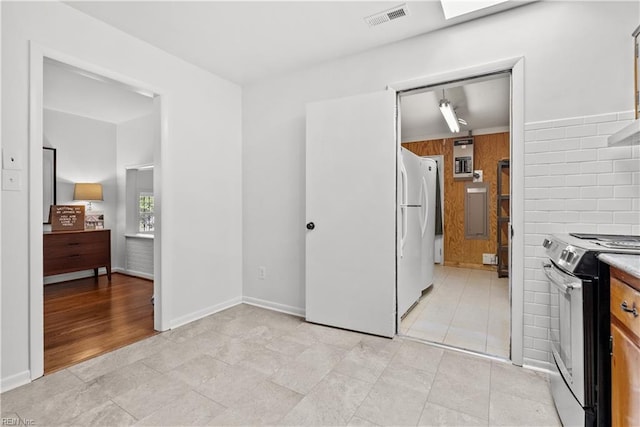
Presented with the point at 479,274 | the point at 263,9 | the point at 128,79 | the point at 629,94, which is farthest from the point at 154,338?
the point at 479,274

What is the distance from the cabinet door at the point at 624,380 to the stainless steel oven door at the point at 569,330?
0.11 metres

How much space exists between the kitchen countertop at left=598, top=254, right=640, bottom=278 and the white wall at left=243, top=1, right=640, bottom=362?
3.30 feet

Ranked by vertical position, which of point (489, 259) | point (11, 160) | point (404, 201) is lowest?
point (489, 259)

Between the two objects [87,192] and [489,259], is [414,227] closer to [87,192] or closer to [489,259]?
[489,259]

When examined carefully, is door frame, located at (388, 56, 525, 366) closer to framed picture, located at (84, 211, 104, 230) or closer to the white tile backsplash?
the white tile backsplash

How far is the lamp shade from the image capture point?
460cm

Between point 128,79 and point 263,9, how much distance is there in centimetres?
123

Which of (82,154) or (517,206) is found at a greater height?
(82,154)

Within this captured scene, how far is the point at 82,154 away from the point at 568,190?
19.6 feet

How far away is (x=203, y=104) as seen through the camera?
10.3 feet

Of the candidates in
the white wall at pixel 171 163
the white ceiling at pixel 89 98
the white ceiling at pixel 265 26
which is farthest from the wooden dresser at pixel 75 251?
the white ceiling at pixel 265 26

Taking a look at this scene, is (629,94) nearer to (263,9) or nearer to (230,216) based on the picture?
(263,9)

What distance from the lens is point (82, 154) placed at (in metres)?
4.80

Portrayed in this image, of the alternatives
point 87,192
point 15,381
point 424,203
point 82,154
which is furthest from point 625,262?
point 82,154
